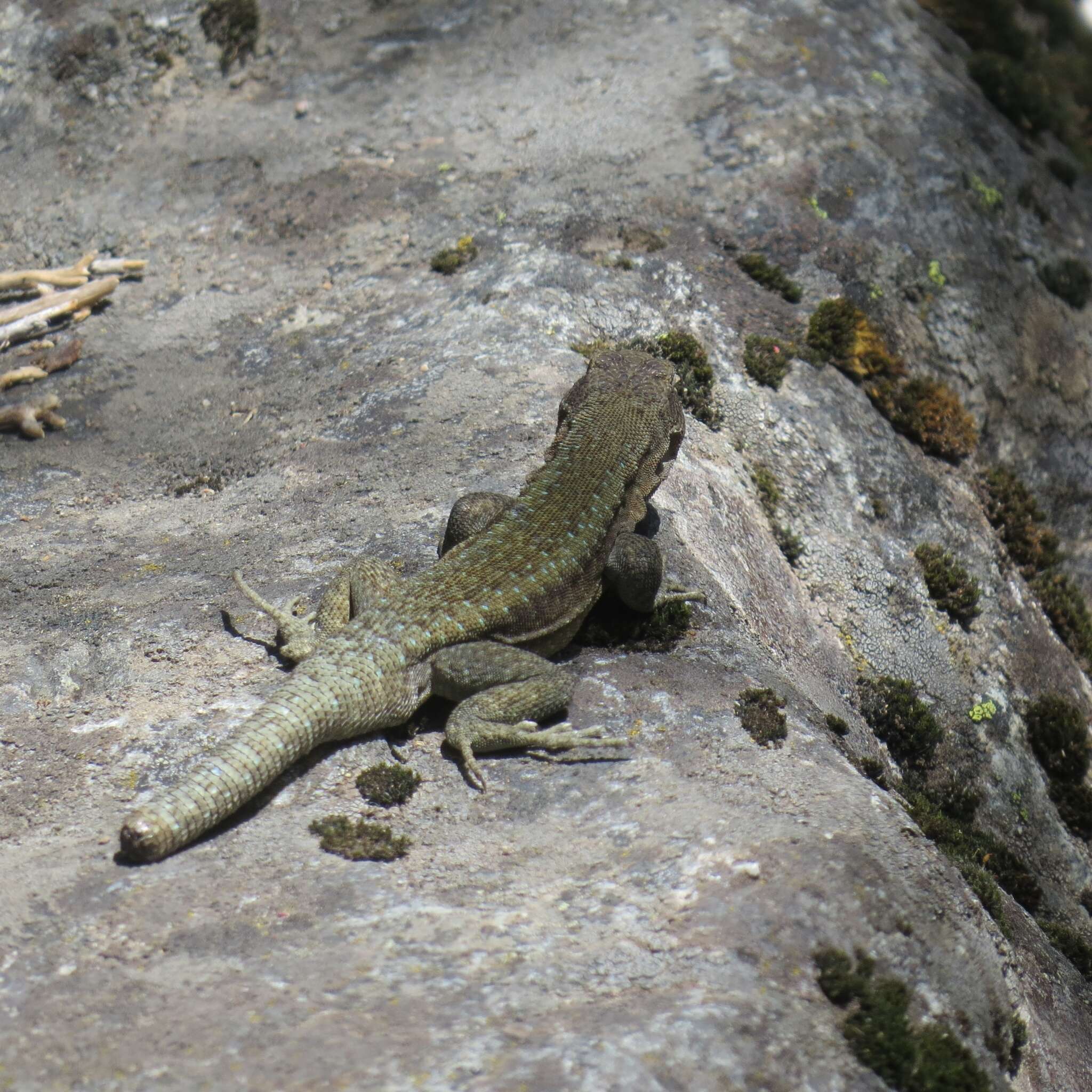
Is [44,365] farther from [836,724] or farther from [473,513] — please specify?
[836,724]

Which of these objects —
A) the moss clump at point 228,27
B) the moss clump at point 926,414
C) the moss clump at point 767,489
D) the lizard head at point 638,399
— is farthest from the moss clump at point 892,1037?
the moss clump at point 228,27

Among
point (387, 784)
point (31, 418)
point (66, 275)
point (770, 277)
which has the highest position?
point (770, 277)

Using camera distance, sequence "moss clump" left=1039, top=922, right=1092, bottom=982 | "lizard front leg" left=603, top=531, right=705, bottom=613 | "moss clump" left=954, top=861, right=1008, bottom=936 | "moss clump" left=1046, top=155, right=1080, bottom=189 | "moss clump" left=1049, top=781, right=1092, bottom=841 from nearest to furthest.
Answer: "moss clump" left=954, top=861, right=1008, bottom=936 → "lizard front leg" left=603, top=531, right=705, bottom=613 → "moss clump" left=1039, top=922, right=1092, bottom=982 → "moss clump" left=1049, top=781, right=1092, bottom=841 → "moss clump" left=1046, top=155, right=1080, bottom=189

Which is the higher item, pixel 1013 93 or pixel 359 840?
pixel 1013 93

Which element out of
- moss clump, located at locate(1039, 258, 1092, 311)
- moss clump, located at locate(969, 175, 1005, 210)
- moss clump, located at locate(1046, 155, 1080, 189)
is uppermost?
moss clump, located at locate(1046, 155, 1080, 189)

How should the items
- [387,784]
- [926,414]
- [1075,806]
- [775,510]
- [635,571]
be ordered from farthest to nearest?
[926,414] → [775,510] → [1075,806] → [635,571] → [387,784]

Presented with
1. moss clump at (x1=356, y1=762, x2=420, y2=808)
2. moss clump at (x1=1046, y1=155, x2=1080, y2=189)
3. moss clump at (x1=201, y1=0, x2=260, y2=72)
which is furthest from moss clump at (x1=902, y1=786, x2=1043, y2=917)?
moss clump at (x1=201, y1=0, x2=260, y2=72)

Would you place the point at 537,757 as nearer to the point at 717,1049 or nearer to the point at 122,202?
the point at 717,1049

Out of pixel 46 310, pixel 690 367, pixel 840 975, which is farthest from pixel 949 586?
pixel 46 310

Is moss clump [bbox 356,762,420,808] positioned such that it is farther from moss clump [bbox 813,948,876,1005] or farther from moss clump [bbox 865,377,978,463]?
moss clump [bbox 865,377,978,463]
